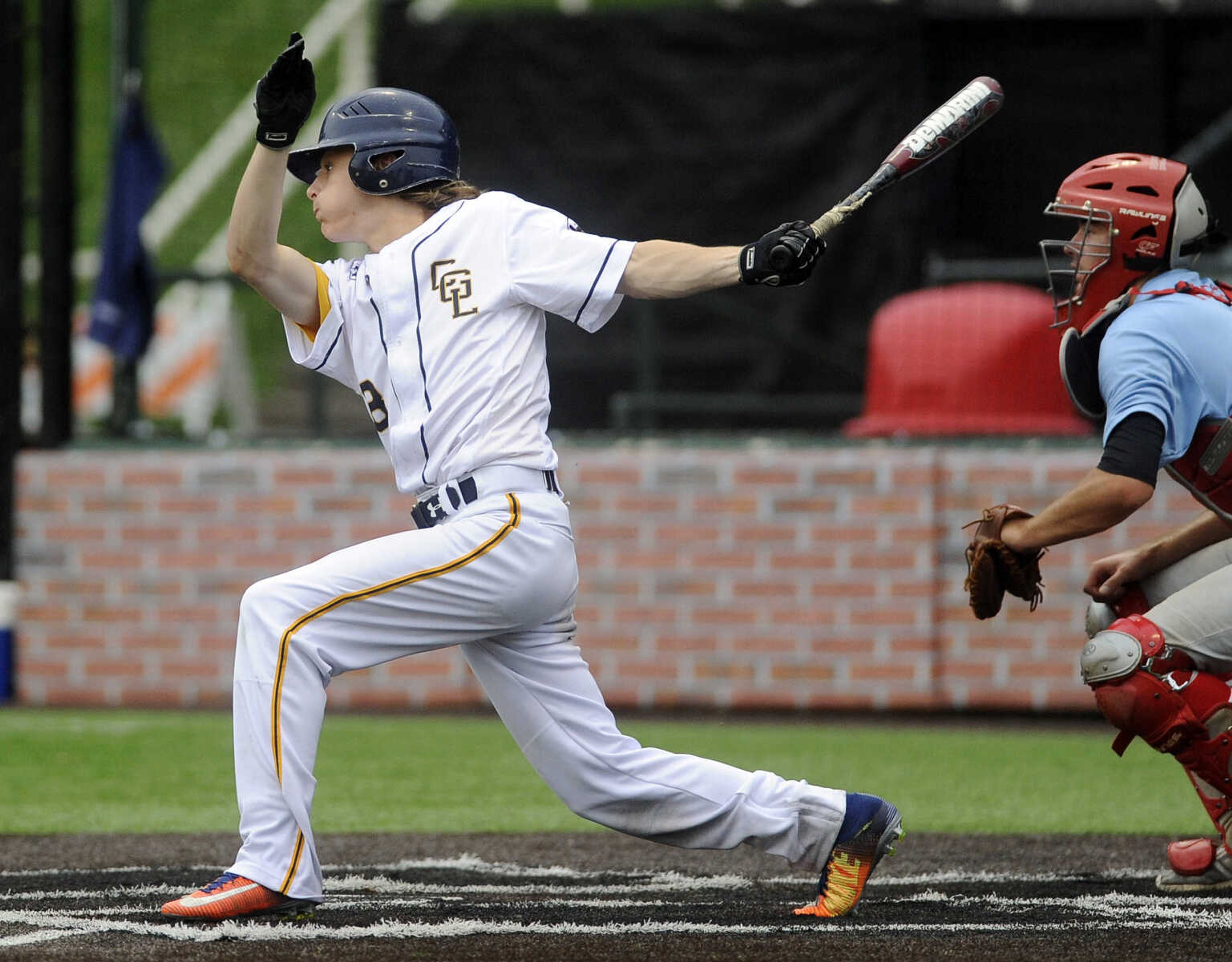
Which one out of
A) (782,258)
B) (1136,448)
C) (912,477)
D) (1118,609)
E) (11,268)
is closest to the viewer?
(782,258)

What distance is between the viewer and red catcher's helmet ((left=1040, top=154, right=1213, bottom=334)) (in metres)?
4.97

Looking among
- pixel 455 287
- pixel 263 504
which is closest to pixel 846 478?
pixel 263 504

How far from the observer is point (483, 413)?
4523 mm

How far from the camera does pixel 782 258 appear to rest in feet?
14.4

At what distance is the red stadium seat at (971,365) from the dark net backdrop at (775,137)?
0.65 m

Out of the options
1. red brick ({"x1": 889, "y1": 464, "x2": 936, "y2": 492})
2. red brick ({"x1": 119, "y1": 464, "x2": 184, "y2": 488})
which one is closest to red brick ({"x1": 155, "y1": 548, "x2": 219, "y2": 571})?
red brick ({"x1": 119, "y1": 464, "x2": 184, "y2": 488})

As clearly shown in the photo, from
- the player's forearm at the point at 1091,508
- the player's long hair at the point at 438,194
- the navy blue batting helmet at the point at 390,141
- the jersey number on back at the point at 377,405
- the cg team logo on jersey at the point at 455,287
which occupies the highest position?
the navy blue batting helmet at the point at 390,141

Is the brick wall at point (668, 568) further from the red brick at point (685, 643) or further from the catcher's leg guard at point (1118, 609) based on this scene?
the catcher's leg guard at point (1118, 609)

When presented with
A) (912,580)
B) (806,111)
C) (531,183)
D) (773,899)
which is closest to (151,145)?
(531,183)

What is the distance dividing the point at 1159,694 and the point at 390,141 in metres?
2.34

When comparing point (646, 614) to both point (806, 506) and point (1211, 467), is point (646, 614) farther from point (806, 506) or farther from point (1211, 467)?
point (1211, 467)

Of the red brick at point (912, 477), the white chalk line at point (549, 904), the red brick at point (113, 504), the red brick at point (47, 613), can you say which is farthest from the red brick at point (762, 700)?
the white chalk line at point (549, 904)

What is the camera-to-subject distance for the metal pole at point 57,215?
1081 cm

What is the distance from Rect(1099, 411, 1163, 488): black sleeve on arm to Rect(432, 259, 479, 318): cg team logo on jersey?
1.52 m
